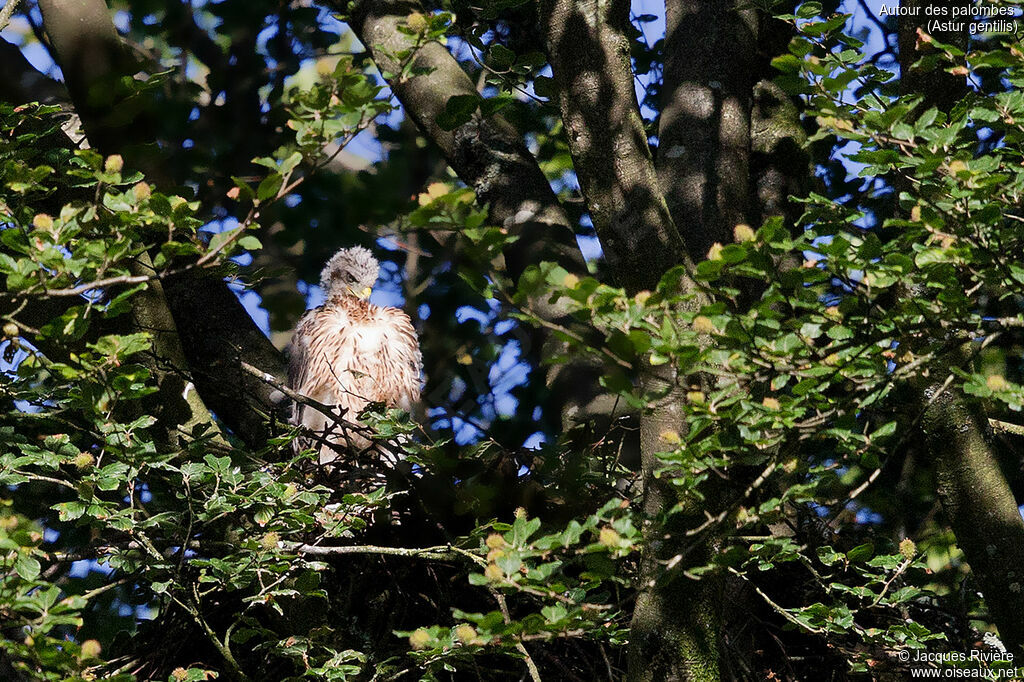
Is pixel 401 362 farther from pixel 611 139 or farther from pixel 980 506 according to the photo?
pixel 980 506

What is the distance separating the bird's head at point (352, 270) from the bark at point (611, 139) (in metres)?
1.84

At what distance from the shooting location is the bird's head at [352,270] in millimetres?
4625

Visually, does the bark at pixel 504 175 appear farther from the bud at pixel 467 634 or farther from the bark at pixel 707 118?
the bud at pixel 467 634

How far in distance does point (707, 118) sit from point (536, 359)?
1145mm

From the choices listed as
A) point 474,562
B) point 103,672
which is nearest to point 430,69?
point 474,562

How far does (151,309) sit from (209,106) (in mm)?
1439

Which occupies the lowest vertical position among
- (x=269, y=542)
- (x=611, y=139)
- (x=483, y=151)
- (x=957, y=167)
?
(x=269, y=542)

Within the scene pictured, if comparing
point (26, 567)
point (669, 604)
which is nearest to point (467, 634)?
point (669, 604)

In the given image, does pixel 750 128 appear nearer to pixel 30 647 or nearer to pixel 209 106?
pixel 209 106

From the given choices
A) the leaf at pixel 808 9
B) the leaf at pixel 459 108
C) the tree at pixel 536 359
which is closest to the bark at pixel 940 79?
the tree at pixel 536 359

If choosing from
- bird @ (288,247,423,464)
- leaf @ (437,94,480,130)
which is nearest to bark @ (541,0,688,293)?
leaf @ (437,94,480,130)

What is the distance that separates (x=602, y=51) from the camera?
2971mm

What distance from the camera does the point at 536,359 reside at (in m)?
4.05

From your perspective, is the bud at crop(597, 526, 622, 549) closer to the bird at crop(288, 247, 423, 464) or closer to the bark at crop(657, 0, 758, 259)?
the bark at crop(657, 0, 758, 259)
